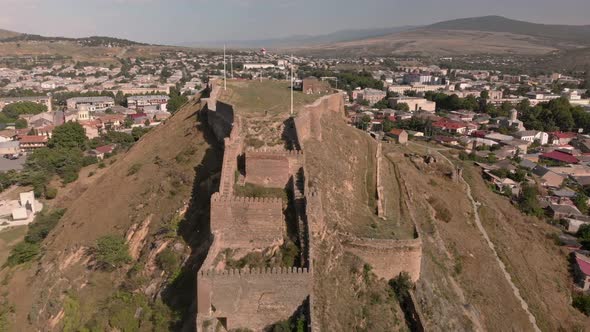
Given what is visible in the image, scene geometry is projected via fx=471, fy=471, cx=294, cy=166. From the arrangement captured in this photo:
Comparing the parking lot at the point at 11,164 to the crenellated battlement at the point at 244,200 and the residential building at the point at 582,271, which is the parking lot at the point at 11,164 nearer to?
the crenellated battlement at the point at 244,200

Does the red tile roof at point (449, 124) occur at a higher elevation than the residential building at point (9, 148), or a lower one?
higher

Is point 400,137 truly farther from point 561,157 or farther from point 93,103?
point 93,103

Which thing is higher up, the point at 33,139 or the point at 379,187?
the point at 379,187

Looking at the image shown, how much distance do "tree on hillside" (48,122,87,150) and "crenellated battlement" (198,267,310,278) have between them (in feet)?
181

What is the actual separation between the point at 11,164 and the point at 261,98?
4444 cm

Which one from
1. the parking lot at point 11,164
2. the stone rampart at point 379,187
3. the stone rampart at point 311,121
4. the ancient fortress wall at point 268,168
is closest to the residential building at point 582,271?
the stone rampart at point 379,187

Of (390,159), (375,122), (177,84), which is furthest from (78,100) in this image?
(390,159)

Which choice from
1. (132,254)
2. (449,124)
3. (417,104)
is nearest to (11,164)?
(132,254)

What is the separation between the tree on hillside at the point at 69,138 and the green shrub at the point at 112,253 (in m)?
43.7

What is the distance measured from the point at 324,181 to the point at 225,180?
667 cm

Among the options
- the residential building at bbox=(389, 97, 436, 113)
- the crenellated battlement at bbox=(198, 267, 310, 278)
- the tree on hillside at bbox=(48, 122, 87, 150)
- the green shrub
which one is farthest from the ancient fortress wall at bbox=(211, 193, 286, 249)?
the residential building at bbox=(389, 97, 436, 113)

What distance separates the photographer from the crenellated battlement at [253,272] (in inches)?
744

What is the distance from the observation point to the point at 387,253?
23750 mm

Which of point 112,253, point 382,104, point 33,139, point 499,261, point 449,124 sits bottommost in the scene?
point 499,261
